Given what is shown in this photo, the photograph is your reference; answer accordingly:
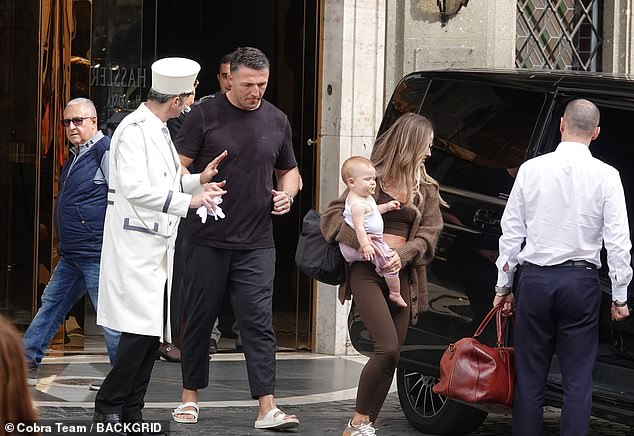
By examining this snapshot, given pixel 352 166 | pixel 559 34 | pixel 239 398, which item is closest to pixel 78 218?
pixel 239 398

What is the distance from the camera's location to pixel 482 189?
7156 millimetres

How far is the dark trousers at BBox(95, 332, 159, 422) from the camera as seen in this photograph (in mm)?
A: 6547

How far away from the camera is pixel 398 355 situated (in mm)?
6902

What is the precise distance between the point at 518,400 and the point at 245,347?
1.71 metres

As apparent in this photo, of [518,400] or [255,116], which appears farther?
[255,116]

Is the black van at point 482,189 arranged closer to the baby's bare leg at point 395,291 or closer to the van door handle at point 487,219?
the van door handle at point 487,219

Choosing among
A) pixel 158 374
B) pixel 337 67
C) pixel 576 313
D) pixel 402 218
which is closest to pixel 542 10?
pixel 337 67

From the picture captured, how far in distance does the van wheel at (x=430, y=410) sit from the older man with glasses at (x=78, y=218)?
2042 mm

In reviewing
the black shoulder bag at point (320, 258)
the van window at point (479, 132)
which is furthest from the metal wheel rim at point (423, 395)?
the van window at point (479, 132)

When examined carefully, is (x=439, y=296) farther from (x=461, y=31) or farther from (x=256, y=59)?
(x=461, y=31)

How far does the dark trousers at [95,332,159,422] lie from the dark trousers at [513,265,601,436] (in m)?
1.79

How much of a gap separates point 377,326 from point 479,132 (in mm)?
1222

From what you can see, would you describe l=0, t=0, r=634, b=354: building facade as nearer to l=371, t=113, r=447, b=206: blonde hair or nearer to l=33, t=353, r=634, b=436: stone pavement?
l=33, t=353, r=634, b=436: stone pavement

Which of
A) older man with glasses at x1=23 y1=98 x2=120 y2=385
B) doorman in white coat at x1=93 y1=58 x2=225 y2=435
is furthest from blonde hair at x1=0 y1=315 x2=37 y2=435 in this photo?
older man with glasses at x1=23 y1=98 x2=120 y2=385
